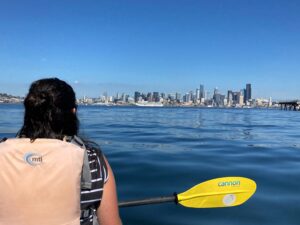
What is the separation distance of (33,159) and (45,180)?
19 cm

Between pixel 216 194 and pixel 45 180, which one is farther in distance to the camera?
pixel 216 194

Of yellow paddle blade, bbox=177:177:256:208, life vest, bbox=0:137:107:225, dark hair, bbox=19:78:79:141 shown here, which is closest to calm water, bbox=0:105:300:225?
yellow paddle blade, bbox=177:177:256:208

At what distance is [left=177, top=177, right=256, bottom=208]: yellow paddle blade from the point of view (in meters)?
5.48

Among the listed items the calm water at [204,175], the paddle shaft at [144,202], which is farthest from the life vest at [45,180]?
the paddle shaft at [144,202]

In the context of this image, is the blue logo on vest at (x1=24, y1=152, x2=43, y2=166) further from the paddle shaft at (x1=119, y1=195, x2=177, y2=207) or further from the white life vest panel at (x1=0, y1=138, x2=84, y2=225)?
the paddle shaft at (x1=119, y1=195, x2=177, y2=207)

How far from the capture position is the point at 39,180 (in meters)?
2.76

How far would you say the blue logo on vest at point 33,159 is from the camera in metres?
2.73

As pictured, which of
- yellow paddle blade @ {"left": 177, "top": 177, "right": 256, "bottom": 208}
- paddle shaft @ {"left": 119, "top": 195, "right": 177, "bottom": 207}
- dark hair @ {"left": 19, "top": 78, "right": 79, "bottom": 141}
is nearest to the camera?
A: dark hair @ {"left": 19, "top": 78, "right": 79, "bottom": 141}

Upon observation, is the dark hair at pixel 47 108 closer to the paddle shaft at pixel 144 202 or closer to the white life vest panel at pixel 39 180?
the white life vest panel at pixel 39 180

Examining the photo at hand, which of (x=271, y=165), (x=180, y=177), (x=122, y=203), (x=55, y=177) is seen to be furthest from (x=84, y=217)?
(x=271, y=165)

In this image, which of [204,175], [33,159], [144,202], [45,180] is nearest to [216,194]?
[144,202]

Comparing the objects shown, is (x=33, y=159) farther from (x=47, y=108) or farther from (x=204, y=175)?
(x=204, y=175)

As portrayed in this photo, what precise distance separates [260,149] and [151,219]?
10.3 meters

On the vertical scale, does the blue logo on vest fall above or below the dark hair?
below
